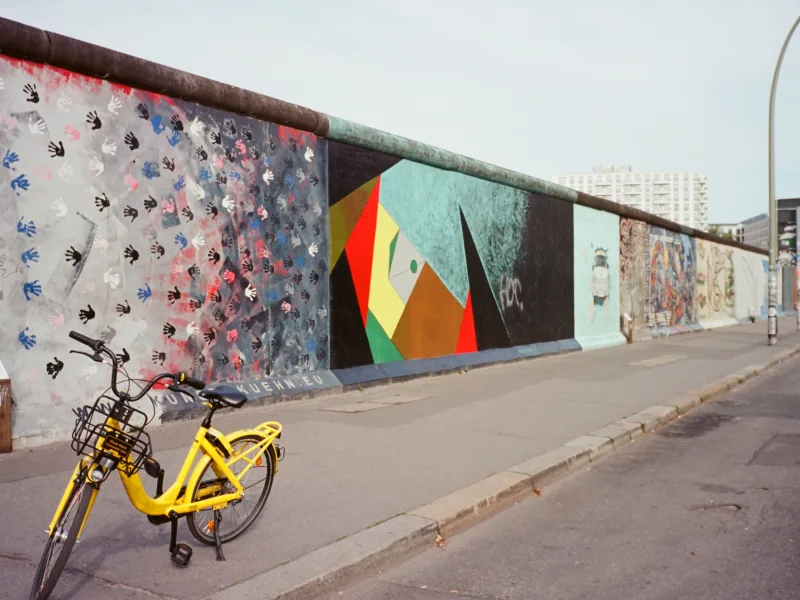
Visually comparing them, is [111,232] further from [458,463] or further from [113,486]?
[458,463]

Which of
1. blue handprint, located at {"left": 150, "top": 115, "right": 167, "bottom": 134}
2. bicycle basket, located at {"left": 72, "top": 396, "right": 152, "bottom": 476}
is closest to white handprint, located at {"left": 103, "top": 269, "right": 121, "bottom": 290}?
blue handprint, located at {"left": 150, "top": 115, "right": 167, "bottom": 134}

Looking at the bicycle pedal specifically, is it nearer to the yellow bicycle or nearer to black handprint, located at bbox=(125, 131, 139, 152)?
the yellow bicycle

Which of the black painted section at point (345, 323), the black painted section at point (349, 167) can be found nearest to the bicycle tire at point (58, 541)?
the black painted section at point (345, 323)

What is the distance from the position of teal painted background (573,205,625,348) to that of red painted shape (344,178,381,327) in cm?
853

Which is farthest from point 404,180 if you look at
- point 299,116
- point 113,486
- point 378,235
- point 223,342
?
point 113,486

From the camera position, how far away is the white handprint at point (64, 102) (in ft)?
23.4

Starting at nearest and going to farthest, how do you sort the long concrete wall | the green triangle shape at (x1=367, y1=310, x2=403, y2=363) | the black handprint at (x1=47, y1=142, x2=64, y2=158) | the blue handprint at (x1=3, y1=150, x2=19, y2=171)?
the blue handprint at (x1=3, y1=150, x2=19, y2=171) → the long concrete wall → the black handprint at (x1=47, y1=142, x2=64, y2=158) → the green triangle shape at (x1=367, y1=310, x2=403, y2=363)

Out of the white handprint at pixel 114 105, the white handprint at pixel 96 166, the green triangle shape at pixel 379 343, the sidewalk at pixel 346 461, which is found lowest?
the sidewalk at pixel 346 461

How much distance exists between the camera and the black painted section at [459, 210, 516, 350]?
46.1 feet

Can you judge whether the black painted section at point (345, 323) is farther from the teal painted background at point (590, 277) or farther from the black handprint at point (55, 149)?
the teal painted background at point (590, 277)

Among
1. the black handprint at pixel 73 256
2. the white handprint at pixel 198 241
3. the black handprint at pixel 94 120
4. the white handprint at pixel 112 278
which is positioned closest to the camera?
the black handprint at pixel 73 256

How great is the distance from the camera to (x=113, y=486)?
18.7 ft

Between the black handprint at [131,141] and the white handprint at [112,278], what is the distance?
4.20 feet

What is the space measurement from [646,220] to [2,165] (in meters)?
20.1
